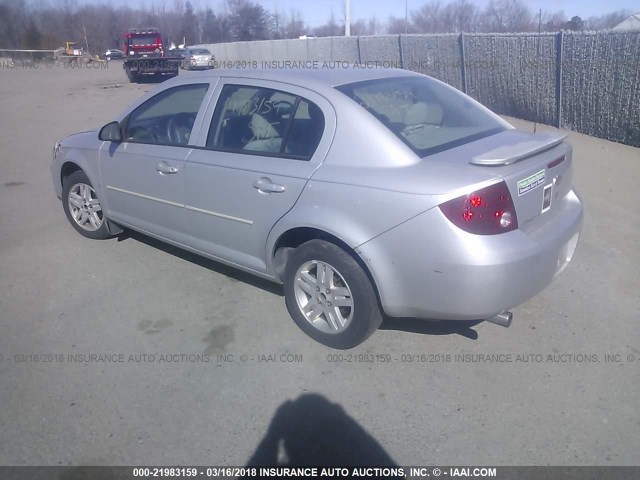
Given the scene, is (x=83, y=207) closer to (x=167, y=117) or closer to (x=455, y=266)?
(x=167, y=117)

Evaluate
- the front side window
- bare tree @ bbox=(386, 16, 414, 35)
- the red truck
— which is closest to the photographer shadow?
the front side window

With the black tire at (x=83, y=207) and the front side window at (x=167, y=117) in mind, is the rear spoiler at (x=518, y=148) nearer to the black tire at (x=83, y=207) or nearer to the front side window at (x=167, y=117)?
the front side window at (x=167, y=117)

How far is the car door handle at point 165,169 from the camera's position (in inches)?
171

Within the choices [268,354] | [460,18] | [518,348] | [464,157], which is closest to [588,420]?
[518,348]

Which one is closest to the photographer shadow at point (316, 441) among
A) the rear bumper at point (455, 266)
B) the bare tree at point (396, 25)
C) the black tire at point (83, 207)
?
the rear bumper at point (455, 266)

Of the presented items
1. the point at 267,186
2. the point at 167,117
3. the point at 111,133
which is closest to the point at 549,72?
the point at 167,117

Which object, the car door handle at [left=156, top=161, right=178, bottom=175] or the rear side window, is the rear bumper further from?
the car door handle at [left=156, top=161, right=178, bottom=175]

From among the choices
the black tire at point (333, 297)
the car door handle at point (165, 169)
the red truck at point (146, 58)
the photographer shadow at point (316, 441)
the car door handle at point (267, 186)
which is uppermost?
the red truck at point (146, 58)

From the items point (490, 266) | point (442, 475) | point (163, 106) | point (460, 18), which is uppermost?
point (460, 18)

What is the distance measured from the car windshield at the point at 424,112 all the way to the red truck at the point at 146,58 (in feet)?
87.0

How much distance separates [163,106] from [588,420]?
12.7 ft

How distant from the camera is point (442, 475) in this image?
268cm

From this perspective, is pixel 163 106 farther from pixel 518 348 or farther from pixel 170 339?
pixel 518 348

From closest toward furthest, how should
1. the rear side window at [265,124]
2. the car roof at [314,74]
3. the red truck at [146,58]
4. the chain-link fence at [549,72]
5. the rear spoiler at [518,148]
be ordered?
the rear spoiler at [518,148]
the rear side window at [265,124]
the car roof at [314,74]
the chain-link fence at [549,72]
the red truck at [146,58]
